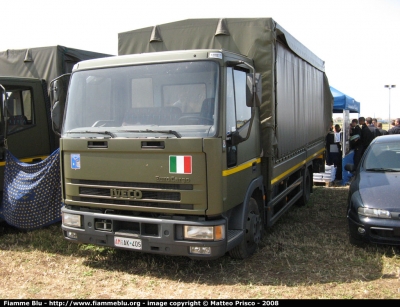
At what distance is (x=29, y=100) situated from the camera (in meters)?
6.54

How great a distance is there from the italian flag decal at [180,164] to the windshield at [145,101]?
9.5 inches

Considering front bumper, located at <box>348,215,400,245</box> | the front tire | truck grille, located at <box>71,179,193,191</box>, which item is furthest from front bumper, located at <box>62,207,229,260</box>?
the front tire

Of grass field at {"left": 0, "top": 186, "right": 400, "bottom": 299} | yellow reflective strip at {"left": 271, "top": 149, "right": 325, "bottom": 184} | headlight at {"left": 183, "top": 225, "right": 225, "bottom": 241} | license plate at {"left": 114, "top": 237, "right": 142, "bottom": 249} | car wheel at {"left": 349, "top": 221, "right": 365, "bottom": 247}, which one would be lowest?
grass field at {"left": 0, "top": 186, "right": 400, "bottom": 299}

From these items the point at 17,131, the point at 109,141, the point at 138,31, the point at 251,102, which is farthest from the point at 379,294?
the point at 17,131

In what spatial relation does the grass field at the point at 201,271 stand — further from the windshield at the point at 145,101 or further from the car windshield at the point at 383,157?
the windshield at the point at 145,101

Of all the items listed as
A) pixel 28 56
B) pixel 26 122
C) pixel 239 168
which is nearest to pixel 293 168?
pixel 239 168

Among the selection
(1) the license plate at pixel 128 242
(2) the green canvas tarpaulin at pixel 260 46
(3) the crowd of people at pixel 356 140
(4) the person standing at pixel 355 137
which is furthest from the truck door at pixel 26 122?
(4) the person standing at pixel 355 137

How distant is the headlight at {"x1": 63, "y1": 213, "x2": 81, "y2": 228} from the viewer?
4.81 m

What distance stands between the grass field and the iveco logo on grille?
1.00 meters

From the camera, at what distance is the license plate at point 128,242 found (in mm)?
4488

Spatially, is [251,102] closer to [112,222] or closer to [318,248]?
[112,222]

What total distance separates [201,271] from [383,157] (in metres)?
3.77

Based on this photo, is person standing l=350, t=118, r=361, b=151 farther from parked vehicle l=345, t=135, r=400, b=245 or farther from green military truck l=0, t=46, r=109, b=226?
green military truck l=0, t=46, r=109, b=226

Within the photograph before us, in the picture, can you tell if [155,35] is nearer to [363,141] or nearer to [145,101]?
[145,101]
